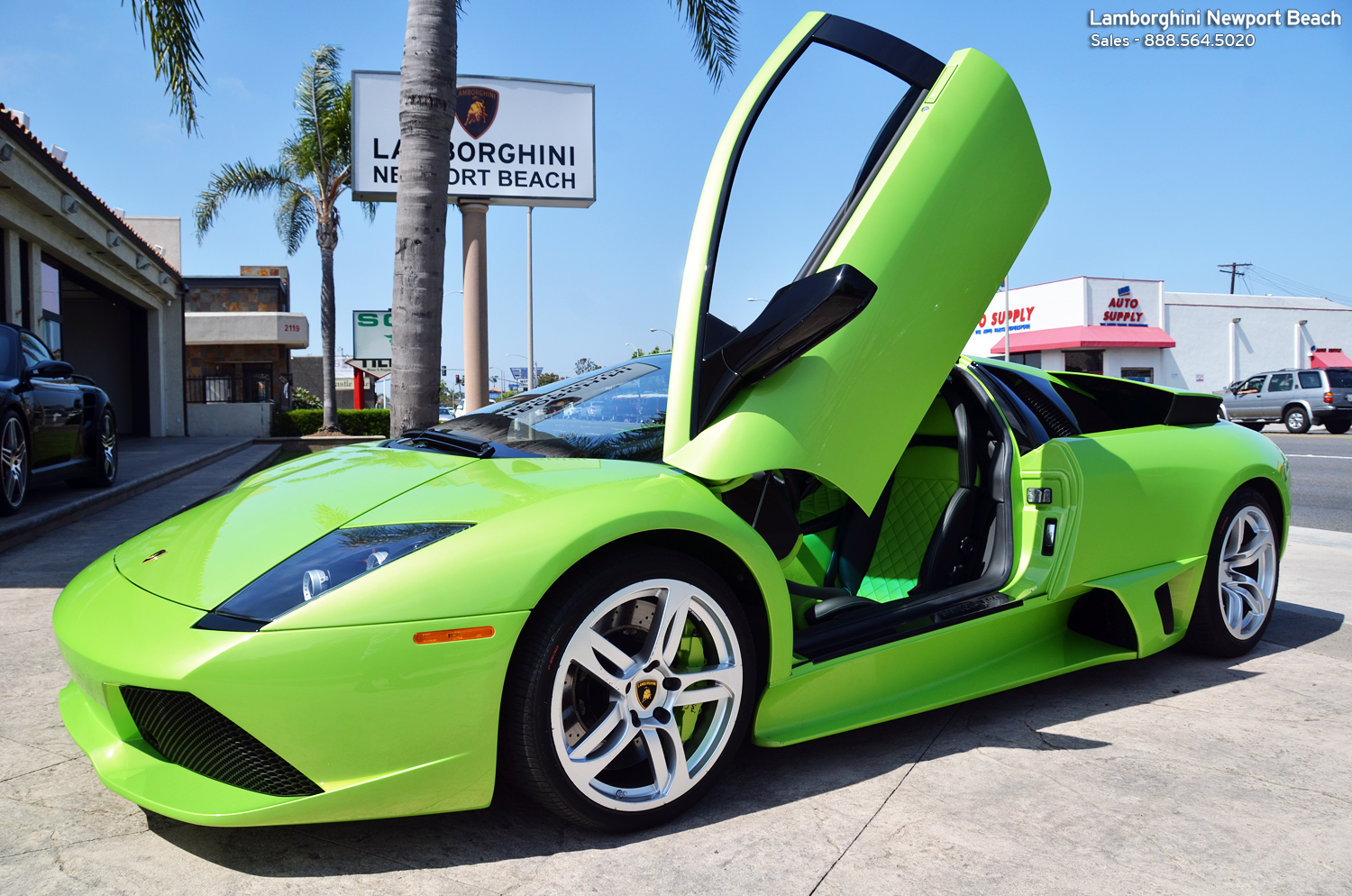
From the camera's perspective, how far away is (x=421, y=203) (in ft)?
18.2

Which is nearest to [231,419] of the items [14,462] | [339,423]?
[339,423]

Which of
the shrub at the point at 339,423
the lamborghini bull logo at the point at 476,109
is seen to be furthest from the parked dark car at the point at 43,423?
the shrub at the point at 339,423

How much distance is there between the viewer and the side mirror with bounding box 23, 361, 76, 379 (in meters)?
6.32

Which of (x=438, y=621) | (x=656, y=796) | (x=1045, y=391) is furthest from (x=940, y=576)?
(x=438, y=621)

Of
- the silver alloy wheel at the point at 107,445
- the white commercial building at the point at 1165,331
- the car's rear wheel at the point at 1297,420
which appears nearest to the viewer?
the silver alloy wheel at the point at 107,445

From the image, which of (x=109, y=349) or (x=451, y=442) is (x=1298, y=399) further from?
A: (x=109, y=349)

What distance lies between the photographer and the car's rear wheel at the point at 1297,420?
2023cm

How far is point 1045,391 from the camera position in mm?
3381

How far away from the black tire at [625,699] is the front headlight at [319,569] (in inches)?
13.0

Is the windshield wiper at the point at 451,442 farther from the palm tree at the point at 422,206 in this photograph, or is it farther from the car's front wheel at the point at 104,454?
the car's front wheel at the point at 104,454

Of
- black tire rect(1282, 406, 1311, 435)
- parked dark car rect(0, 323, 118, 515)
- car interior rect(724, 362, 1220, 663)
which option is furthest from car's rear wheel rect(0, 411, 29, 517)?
black tire rect(1282, 406, 1311, 435)

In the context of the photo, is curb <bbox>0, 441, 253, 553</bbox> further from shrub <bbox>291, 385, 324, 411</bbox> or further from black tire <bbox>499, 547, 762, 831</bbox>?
shrub <bbox>291, 385, 324, 411</bbox>

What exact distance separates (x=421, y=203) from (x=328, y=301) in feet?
66.2

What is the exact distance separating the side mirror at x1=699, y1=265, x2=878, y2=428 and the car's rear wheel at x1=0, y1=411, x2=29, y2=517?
5.57 m
